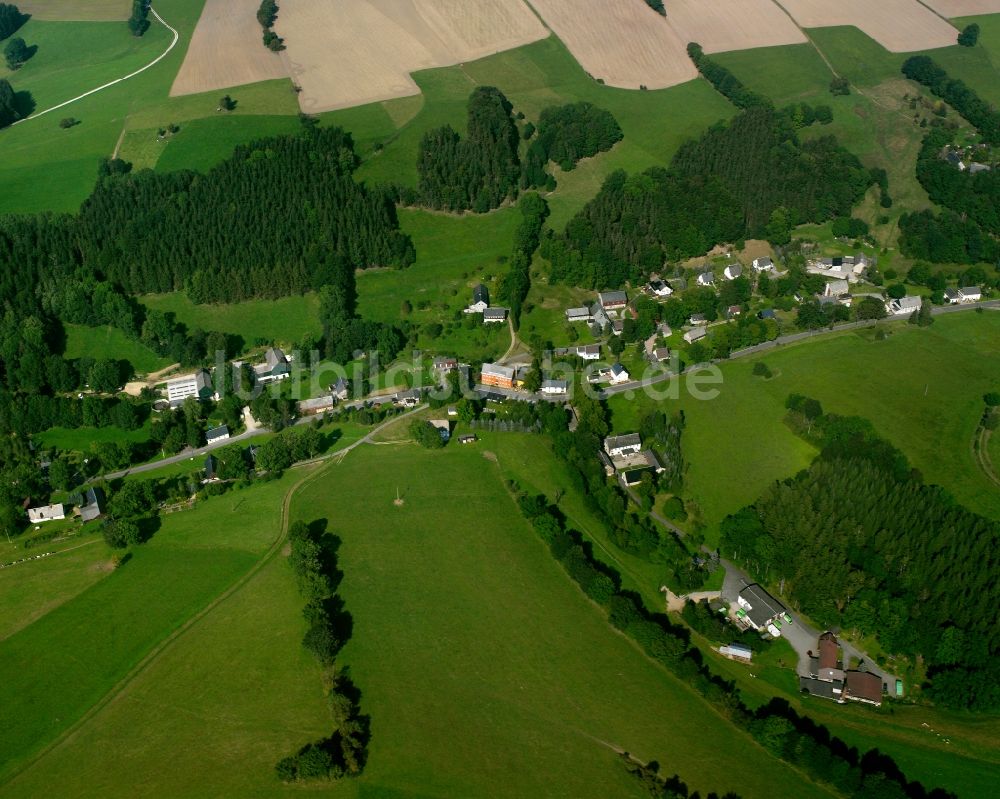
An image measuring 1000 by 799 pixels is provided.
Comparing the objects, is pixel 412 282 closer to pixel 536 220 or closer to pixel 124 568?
pixel 536 220

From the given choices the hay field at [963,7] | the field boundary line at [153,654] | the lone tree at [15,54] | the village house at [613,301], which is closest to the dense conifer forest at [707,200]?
the village house at [613,301]

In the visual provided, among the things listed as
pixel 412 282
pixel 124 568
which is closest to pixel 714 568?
pixel 124 568

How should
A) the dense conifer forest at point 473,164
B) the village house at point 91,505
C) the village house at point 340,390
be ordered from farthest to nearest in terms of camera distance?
1. the dense conifer forest at point 473,164
2. the village house at point 340,390
3. the village house at point 91,505

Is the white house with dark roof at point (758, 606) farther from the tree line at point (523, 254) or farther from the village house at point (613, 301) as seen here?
the tree line at point (523, 254)

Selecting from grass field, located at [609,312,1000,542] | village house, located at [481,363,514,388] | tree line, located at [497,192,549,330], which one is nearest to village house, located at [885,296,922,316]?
grass field, located at [609,312,1000,542]

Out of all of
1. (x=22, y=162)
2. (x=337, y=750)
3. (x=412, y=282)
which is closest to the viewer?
(x=337, y=750)

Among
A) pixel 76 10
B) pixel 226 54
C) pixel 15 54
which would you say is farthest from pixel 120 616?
pixel 76 10

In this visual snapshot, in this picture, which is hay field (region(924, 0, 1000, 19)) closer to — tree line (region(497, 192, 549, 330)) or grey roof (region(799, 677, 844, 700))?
tree line (region(497, 192, 549, 330))
